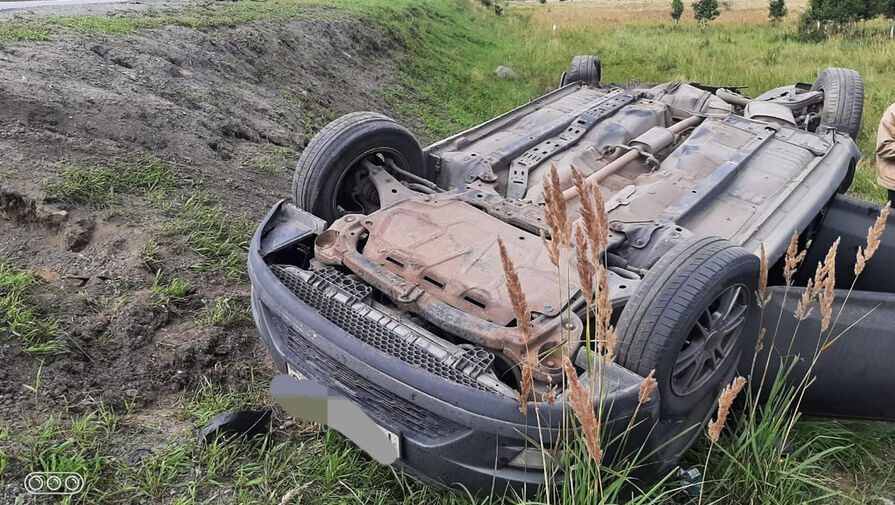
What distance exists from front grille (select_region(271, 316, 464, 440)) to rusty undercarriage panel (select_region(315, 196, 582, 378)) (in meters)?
0.32

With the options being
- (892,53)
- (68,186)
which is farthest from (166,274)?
(892,53)

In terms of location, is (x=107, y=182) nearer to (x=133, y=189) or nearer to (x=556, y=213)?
(x=133, y=189)

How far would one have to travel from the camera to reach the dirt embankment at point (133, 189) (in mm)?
2994

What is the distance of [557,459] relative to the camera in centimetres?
198

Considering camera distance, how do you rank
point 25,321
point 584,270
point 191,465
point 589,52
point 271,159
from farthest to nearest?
point 589,52 < point 271,159 < point 25,321 < point 191,465 < point 584,270

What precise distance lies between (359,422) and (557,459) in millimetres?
710

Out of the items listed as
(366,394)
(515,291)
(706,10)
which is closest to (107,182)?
(366,394)

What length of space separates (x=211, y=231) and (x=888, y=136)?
14.8 feet

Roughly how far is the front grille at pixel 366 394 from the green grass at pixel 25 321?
119 centimetres

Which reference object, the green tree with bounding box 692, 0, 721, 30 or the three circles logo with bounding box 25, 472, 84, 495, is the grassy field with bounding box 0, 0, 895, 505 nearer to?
the three circles logo with bounding box 25, 472, 84, 495

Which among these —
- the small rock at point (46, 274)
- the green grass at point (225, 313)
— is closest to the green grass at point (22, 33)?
the small rock at point (46, 274)

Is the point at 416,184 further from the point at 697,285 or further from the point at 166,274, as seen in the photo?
the point at 697,285

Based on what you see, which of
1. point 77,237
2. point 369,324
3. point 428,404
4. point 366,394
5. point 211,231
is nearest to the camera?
point 428,404

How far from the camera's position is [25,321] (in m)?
2.91
